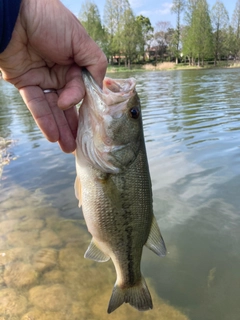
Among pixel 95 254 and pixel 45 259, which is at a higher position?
pixel 95 254

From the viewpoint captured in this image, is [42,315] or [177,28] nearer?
[42,315]

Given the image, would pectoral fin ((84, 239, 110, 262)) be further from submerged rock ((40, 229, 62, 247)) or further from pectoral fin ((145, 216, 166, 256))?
submerged rock ((40, 229, 62, 247))

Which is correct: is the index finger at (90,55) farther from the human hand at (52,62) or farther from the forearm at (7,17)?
the forearm at (7,17)

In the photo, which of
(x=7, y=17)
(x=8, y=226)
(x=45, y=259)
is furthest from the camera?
(x=8, y=226)

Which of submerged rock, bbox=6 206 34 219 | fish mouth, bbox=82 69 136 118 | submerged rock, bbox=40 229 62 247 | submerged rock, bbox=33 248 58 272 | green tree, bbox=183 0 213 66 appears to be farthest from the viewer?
green tree, bbox=183 0 213 66

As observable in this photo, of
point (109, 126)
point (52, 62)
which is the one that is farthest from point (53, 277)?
point (52, 62)

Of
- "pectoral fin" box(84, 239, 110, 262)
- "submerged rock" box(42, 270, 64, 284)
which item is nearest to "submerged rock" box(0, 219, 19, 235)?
"submerged rock" box(42, 270, 64, 284)

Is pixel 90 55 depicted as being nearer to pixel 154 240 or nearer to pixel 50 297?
pixel 154 240

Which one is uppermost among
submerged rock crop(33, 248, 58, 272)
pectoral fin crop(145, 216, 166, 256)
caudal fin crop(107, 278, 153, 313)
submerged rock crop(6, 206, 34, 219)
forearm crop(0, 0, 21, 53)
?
forearm crop(0, 0, 21, 53)
